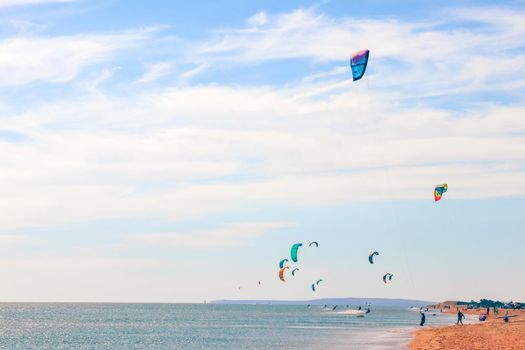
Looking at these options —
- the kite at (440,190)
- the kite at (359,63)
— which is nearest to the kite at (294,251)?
the kite at (440,190)

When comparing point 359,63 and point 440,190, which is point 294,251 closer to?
point 440,190

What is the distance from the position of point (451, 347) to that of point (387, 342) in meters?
11.5

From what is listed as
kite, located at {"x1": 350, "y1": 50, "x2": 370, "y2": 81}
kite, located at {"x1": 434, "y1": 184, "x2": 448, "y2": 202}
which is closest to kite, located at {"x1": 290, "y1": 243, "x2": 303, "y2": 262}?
kite, located at {"x1": 434, "y1": 184, "x2": 448, "y2": 202}

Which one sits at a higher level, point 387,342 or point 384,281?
point 384,281

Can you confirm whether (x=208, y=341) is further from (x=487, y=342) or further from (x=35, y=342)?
(x=487, y=342)

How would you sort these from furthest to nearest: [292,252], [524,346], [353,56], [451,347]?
[292,252] → [451,347] → [524,346] → [353,56]

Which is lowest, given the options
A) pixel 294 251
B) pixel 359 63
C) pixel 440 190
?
pixel 294 251

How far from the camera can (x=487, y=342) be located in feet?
124

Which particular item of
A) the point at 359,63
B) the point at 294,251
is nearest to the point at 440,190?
the point at 294,251

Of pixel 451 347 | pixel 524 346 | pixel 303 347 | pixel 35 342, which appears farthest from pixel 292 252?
pixel 35 342

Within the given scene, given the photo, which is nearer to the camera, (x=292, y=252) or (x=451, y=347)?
(x=451, y=347)

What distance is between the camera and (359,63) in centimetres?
3041

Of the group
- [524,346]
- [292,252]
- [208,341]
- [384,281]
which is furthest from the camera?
[384,281]

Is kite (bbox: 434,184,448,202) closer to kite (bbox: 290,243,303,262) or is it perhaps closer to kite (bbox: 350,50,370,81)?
kite (bbox: 290,243,303,262)
